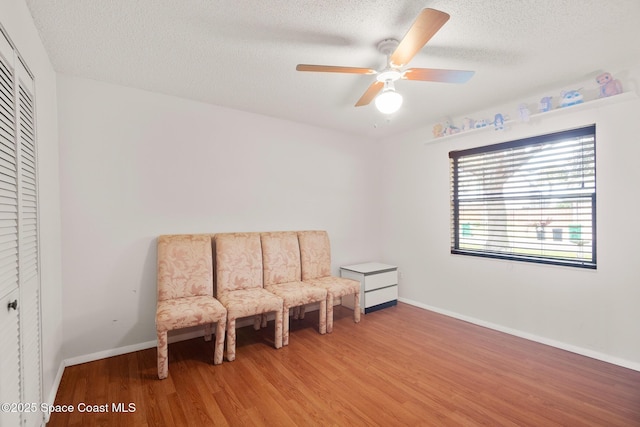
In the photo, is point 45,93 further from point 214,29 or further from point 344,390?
point 344,390

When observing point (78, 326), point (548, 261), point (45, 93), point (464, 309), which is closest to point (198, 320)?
point (78, 326)

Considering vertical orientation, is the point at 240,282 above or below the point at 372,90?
below

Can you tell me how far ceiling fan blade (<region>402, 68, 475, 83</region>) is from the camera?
1907 millimetres

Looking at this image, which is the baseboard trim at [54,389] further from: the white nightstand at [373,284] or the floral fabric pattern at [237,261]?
the white nightstand at [373,284]

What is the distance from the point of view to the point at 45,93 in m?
2.04

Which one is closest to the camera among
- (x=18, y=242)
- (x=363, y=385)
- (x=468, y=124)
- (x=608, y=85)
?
(x=18, y=242)

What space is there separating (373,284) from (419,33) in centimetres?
289

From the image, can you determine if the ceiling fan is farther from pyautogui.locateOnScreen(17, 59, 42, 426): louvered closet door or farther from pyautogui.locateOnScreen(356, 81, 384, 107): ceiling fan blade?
pyautogui.locateOnScreen(17, 59, 42, 426): louvered closet door

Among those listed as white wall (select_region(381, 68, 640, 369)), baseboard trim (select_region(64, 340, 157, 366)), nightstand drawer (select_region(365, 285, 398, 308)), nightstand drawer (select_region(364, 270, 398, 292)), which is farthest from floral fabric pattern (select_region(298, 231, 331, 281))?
baseboard trim (select_region(64, 340, 157, 366))

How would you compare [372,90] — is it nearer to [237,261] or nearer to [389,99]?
[389,99]

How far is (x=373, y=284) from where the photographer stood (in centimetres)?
374

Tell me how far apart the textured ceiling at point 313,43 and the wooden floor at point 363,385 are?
2.42 m

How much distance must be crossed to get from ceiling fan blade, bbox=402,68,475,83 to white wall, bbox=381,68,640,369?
1.52 m

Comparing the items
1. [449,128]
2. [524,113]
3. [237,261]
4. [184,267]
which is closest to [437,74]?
[524,113]
